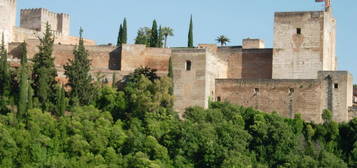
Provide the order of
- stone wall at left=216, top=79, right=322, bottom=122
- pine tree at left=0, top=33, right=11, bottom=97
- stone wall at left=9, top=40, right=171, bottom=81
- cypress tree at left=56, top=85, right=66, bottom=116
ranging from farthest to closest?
stone wall at left=9, top=40, right=171, bottom=81 → stone wall at left=216, top=79, right=322, bottom=122 → pine tree at left=0, top=33, right=11, bottom=97 → cypress tree at left=56, top=85, right=66, bottom=116

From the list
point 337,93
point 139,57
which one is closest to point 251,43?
point 139,57

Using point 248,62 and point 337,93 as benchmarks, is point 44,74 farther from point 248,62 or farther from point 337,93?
point 337,93

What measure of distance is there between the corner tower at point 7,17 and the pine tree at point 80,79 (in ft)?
19.1

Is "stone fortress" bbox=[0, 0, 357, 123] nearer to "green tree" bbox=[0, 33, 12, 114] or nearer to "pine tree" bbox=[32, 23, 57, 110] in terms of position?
"pine tree" bbox=[32, 23, 57, 110]

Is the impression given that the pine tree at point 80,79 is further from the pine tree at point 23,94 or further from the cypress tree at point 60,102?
the pine tree at point 23,94

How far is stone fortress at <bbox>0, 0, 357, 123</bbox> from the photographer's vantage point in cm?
4100

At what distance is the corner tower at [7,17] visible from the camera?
1774 inches

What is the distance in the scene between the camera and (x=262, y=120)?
1565 inches

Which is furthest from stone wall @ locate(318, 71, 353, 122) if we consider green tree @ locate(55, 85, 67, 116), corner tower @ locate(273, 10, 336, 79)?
green tree @ locate(55, 85, 67, 116)

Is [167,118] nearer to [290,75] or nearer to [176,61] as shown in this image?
[176,61]

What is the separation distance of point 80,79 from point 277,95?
8.66 meters

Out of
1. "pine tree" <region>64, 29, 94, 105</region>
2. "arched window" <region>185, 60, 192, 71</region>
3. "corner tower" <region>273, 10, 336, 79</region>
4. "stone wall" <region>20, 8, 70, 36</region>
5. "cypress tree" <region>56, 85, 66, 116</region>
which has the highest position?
"stone wall" <region>20, 8, 70, 36</region>

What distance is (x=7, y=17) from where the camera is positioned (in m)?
45.3

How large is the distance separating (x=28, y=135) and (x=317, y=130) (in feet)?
39.7
